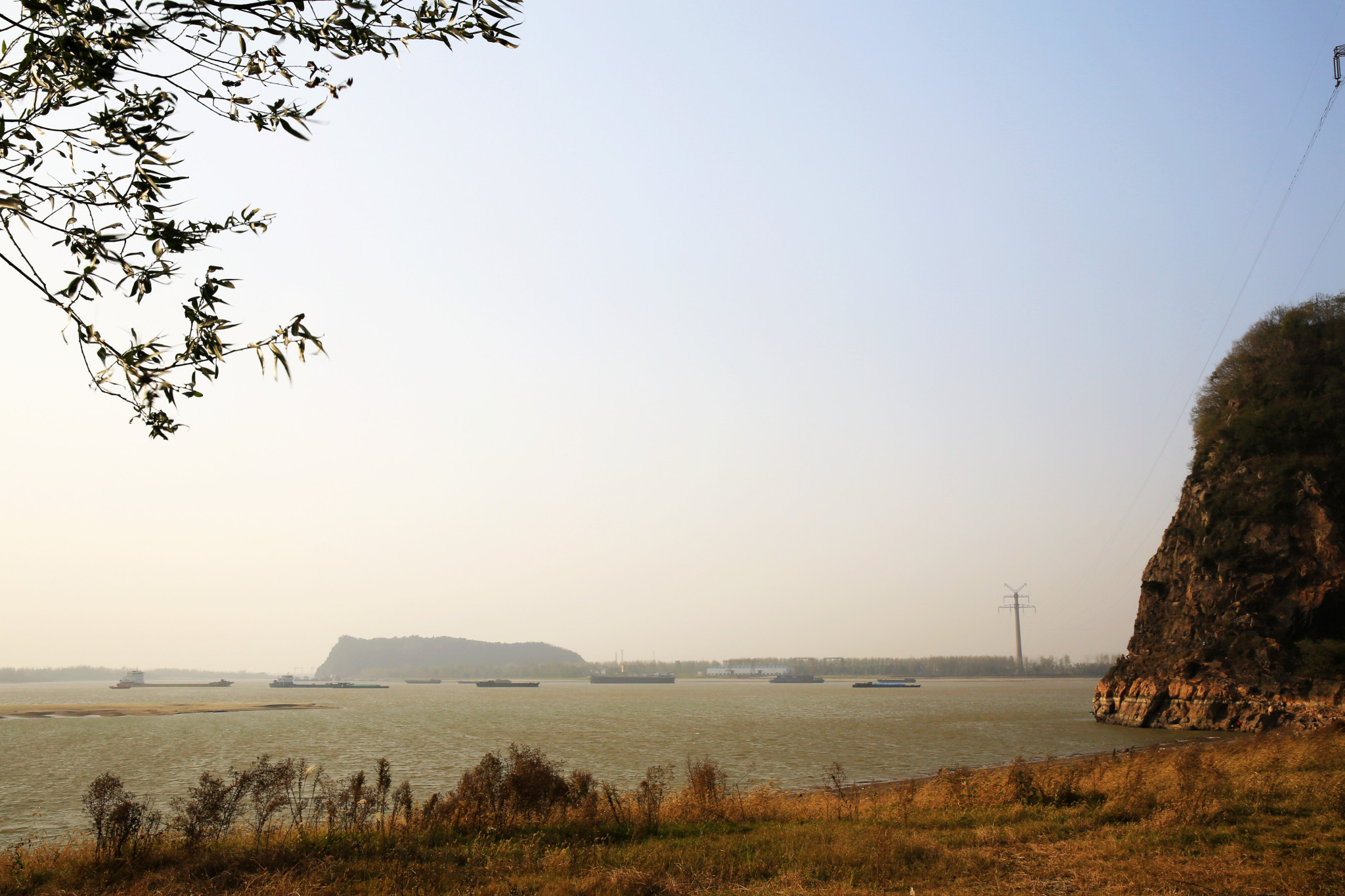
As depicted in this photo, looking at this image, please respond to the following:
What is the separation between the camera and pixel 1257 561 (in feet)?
192

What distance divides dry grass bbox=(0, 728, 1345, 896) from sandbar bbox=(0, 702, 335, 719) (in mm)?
Result: 107796

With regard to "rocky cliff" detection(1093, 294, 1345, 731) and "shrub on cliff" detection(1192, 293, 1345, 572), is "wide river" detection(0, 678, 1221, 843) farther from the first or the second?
"shrub on cliff" detection(1192, 293, 1345, 572)

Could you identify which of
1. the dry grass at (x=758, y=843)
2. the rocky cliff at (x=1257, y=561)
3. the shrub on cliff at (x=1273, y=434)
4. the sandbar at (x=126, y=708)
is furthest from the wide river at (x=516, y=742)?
the shrub on cliff at (x=1273, y=434)

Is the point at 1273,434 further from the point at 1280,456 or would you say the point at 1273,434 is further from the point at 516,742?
the point at 516,742

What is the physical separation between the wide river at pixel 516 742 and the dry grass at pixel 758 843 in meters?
13.5

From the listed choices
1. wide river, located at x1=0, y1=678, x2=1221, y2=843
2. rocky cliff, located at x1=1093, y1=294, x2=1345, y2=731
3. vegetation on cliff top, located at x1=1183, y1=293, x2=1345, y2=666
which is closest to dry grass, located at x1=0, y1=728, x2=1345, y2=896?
wide river, located at x1=0, y1=678, x2=1221, y2=843

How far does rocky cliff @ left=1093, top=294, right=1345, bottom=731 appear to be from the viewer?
2090 inches

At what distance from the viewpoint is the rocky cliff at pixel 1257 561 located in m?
53.1

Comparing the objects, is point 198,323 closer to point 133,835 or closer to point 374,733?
point 133,835

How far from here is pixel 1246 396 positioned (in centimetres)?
6812

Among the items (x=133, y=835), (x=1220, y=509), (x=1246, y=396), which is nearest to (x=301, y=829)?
(x=133, y=835)

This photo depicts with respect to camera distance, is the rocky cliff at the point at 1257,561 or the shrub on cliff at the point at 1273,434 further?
the shrub on cliff at the point at 1273,434

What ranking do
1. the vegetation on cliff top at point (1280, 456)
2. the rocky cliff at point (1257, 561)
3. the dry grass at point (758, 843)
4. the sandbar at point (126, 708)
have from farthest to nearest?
the sandbar at point (126, 708)
the vegetation on cliff top at point (1280, 456)
the rocky cliff at point (1257, 561)
the dry grass at point (758, 843)

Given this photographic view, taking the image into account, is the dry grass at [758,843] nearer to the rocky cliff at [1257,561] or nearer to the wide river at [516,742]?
the wide river at [516,742]
